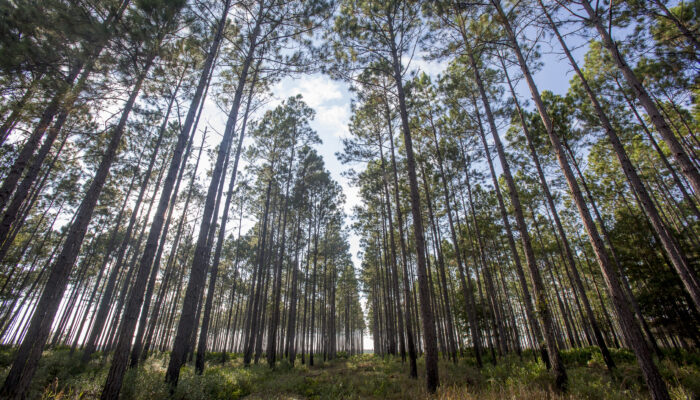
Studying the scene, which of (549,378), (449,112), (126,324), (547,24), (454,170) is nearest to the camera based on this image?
(126,324)

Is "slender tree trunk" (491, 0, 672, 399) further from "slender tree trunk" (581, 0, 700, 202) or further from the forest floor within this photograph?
the forest floor

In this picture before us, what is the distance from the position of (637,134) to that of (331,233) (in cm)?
2085

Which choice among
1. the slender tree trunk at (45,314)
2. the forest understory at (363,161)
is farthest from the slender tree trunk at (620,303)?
the slender tree trunk at (45,314)

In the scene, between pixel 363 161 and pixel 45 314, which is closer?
pixel 45 314

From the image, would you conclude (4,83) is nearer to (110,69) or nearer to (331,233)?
(110,69)

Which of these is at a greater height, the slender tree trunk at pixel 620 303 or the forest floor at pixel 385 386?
the slender tree trunk at pixel 620 303

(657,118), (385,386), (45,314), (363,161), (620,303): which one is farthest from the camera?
(363,161)

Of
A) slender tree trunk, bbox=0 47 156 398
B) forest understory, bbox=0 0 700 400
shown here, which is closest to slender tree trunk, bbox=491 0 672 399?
forest understory, bbox=0 0 700 400

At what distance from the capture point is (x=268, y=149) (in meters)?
17.3

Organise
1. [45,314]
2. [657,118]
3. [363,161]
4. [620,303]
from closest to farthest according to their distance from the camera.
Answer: [620,303] < [657,118] < [45,314] < [363,161]

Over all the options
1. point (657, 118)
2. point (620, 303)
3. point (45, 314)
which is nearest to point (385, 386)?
point (620, 303)

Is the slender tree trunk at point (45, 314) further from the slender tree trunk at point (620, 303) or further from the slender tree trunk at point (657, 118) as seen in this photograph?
the slender tree trunk at point (657, 118)

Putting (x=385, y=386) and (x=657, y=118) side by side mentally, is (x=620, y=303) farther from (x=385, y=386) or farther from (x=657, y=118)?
(x=385, y=386)

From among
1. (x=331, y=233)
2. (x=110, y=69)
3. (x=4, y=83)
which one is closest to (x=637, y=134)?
(x=331, y=233)
